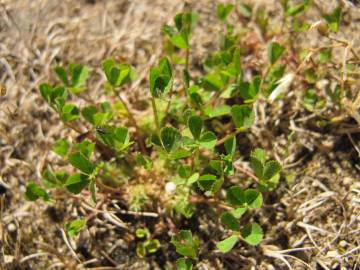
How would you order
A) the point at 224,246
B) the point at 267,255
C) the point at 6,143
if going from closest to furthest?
the point at 224,246 → the point at 267,255 → the point at 6,143

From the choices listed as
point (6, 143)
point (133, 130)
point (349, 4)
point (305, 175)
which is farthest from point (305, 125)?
point (6, 143)

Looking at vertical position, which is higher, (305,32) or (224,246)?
(305,32)

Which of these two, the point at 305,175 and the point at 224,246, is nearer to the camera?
the point at 224,246

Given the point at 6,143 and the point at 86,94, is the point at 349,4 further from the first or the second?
the point at 6,143

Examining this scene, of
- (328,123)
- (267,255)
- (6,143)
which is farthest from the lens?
(6,143)

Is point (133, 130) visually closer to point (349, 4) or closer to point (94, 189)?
point (94, 189)

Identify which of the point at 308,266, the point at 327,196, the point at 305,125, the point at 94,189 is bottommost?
the point at 308,266
